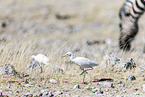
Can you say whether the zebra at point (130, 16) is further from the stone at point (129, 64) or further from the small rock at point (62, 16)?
the small rock at point (62, 16)

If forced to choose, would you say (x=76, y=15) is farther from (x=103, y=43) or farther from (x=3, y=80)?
(x=3, y=80)

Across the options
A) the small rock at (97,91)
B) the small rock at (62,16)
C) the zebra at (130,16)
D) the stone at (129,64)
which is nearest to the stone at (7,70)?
the small rock at (97,91)

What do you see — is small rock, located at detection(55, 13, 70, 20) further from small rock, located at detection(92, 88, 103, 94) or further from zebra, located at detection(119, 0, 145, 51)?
small rock, located at detection(92, 88, 103, 94)

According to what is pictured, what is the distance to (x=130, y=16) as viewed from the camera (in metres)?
7.45

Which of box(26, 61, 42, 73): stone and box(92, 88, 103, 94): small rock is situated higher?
box(26, 61, 42, 73): stone

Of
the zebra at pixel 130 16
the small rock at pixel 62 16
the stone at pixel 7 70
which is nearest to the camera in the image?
the stone at pixel 7 70

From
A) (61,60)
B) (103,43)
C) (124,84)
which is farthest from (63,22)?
(124,84)

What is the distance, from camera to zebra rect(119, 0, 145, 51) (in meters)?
6.95

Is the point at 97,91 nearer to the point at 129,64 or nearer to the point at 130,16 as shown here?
the point at 129,64

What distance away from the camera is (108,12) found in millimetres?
15938

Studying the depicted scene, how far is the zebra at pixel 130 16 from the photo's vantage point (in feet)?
22.8

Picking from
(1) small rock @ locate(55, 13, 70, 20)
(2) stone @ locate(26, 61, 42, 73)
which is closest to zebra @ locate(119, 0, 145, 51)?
(2) stone @ locate(26, 61, 42, 73)

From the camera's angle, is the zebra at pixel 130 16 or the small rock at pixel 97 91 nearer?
the small rock at pixel 97 91

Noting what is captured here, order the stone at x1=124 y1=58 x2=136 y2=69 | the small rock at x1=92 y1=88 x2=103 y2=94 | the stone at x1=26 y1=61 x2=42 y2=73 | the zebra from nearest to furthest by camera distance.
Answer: the small rock at x1=92 y1=88 x2=103 y2=94, the stone at x1=26 y1=61 x2=42 y2=73, the stone at x1=124 y1=58 x2=136 y2=69, the zebra
